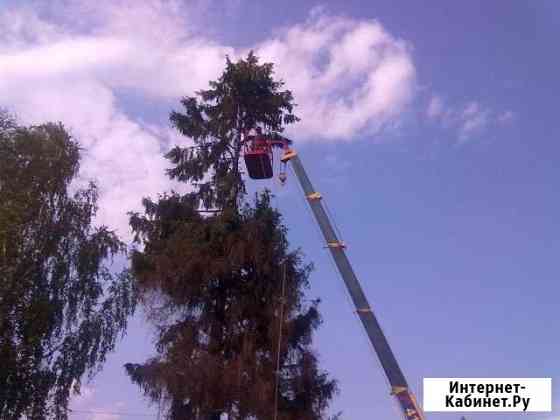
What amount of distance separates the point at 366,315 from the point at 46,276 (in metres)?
11.2

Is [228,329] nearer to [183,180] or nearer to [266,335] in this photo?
[266,335]

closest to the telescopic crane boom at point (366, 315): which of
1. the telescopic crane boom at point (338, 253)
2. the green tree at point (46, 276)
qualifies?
the telescopic crane boom at point (338, 253)

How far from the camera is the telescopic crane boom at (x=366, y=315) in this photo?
22.5m

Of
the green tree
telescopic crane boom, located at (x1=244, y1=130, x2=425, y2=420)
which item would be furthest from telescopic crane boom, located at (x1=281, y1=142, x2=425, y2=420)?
the green tree

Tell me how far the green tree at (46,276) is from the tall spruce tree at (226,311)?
202 cm

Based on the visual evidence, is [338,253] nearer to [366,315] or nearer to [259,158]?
[366,315]

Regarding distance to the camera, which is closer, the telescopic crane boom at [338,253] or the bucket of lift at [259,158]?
the telescopic crane boom at [338,253]

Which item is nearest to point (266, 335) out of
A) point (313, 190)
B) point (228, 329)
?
point (228, 329)

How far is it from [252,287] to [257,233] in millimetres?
1902

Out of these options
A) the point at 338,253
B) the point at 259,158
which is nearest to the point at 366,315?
the point at 338,253

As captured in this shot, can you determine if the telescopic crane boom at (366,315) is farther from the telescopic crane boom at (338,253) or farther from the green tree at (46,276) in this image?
the green tree at (46,276)

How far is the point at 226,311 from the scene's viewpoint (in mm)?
25969

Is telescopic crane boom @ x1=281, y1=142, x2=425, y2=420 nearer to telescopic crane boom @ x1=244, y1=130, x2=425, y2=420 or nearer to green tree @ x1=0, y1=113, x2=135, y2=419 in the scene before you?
telescopic crane boom @ x1=244, y1=130, x2=425, y2=420

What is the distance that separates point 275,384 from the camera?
24.7 meters
